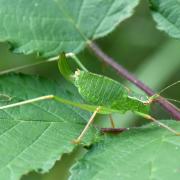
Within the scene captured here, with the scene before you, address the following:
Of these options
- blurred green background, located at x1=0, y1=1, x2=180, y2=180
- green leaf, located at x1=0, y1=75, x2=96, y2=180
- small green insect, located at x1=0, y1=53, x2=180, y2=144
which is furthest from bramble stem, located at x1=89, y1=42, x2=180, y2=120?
blurred green background, located at x1=0, y1=1, x2=180, y2=180

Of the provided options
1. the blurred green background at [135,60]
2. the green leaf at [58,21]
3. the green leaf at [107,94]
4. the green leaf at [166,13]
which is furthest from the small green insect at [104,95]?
the blurred green background at [135,60]

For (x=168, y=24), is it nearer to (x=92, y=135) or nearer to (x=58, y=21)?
(x=58, y=21)

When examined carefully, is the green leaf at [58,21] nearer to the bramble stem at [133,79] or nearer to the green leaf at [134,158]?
the bramble stem at [133,79]

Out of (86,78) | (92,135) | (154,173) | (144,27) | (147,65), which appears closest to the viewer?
(154,173)

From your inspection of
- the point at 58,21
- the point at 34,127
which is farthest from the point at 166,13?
the point at 34,127

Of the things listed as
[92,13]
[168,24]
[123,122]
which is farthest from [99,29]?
[123,122]
